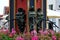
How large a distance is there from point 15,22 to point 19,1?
→ 51 cm

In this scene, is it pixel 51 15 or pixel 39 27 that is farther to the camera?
pixel 51 15

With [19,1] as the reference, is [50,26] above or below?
below

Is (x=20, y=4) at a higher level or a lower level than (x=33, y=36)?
higher

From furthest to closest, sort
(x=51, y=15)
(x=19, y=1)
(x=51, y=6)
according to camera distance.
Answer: (x=51, y=6) < (x=51, y=15) < (x=19, y=1)

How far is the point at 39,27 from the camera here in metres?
7.29

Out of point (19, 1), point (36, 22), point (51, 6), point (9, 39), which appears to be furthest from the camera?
point (51, 6)

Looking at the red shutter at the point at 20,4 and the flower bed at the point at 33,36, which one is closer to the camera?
the flower bed at the point at 33,36

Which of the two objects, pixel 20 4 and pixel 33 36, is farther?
pixel 20 4

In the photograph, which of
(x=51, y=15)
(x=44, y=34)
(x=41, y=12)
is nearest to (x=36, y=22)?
(x=41, y=12)

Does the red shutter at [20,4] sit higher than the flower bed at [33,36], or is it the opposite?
the red shutter at [20,4]

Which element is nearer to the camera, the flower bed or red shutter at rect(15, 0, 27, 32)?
the flower bed

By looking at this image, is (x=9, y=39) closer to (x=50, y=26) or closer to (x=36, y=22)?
(x=36, y=22)

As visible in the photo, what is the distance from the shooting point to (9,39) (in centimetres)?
525

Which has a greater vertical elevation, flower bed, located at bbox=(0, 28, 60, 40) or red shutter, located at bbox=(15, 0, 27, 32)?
red shutter, located at bbox=(15, 0, 27, 32)
